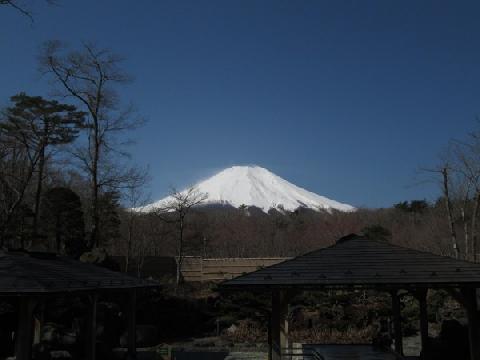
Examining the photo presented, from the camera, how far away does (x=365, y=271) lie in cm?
1048

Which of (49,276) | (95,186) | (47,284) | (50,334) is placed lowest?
(50,334)

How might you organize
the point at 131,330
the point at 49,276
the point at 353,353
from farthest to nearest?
1. the point at 131,330
2. the point at 353,353
3. the point at 49,276

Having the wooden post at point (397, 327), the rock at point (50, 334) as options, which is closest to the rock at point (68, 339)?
the rock at point (50, 334)

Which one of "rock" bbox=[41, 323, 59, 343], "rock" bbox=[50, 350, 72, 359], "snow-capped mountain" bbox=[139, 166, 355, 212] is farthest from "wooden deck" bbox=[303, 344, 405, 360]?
"snow-capped mountain" bbox=[139, 166, 355, 212]

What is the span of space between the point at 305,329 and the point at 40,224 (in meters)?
14.4

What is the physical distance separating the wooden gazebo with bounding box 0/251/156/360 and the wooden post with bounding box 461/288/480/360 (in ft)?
29.2

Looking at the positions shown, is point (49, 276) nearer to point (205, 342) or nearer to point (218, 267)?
point (205, 342)

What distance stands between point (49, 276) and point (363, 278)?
7.27m

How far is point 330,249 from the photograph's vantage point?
11.9 m

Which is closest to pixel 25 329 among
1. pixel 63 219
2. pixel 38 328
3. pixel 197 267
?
pixel 38 328

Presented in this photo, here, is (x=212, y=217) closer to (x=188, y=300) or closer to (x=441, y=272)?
(x=188, y=300)

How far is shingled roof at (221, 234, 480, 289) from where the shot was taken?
10.0 m

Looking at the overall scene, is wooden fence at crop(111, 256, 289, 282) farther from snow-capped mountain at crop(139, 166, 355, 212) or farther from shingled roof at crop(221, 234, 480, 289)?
snow-capped mountain at crop(139, 166, 355, 212)

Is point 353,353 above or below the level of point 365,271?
below
